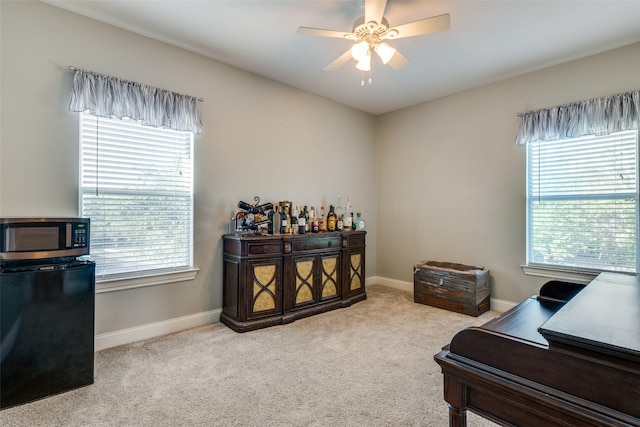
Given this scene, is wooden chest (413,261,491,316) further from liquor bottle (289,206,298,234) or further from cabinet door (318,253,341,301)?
liquor bottle (289,206,298,234)

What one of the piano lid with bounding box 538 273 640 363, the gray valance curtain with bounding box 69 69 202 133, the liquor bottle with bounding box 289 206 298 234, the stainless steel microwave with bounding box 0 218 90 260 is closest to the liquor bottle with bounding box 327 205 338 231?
the liquor bottle with bounding box 289 206 298 234

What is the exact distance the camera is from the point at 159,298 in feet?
9.84

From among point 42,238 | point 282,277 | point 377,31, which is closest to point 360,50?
point 377,31

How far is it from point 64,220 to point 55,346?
0.83m

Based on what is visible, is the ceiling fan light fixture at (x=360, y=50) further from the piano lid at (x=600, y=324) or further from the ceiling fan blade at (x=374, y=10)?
the piano lid at (x=600, y=324)

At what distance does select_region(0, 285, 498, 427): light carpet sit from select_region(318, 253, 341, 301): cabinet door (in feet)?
1.78

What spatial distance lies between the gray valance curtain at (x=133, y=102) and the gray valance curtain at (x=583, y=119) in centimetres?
359

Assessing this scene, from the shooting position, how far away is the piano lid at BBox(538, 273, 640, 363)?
33.7 inches

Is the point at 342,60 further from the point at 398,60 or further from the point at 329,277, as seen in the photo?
the point at 329,277

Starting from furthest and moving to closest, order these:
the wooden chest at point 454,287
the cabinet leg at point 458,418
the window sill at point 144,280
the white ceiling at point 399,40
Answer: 1. the wooden chest at point 454,287
2. the window sill at point 144,280
3. the white ceiling at point 399,40
4. the cabinet leg at point 458,418

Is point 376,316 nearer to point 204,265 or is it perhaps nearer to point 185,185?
point 204,265

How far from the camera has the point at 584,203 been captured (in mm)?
3252

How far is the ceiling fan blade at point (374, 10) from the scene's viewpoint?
6.72 feet

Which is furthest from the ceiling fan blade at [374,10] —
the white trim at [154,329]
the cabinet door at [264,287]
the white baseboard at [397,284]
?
the white baseboard at [397,284]
